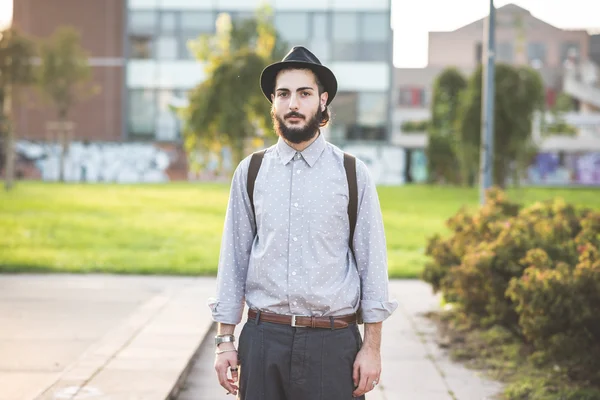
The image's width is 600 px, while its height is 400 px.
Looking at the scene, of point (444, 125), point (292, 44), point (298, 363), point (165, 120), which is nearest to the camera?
point (298, 363)

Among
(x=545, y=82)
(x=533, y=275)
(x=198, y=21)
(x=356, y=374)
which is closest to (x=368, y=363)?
(x=356, y=374)

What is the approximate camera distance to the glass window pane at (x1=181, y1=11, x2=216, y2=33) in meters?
53.6

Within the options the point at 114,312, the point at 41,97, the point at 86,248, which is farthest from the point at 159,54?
the point at 114,312

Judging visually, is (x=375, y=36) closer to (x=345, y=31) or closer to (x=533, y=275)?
(x=345, y=31)

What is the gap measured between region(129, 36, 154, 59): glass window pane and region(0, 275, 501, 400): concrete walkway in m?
45.0

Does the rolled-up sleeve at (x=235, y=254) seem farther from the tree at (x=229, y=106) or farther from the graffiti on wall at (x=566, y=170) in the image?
the graffiti on wall at (x=566, y=170)

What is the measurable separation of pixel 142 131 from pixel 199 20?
7758 mm

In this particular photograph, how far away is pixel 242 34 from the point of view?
148 feet

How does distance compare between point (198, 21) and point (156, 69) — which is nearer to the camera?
point (198, 21)

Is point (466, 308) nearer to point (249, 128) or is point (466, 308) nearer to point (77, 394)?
point (77, 394)

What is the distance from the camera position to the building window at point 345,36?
53.4 metres

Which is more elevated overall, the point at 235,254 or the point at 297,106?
the point at 297,106

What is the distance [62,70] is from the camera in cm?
4812

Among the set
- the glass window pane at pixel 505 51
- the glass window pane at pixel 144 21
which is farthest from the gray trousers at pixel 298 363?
the glass window pane at pixel 505 51
